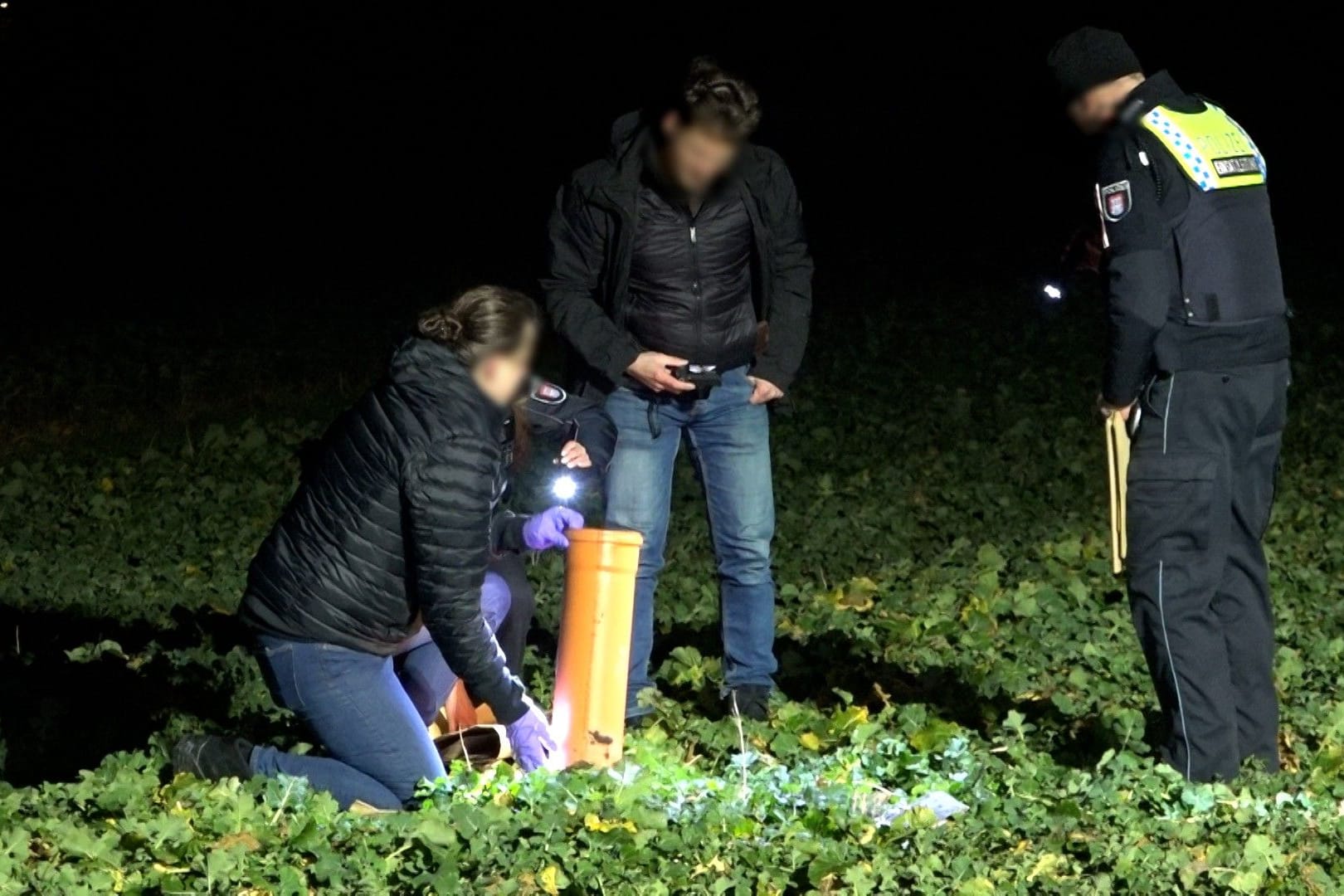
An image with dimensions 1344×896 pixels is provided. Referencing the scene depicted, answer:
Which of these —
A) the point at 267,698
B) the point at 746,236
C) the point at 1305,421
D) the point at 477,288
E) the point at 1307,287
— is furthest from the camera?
the point at 1307,287

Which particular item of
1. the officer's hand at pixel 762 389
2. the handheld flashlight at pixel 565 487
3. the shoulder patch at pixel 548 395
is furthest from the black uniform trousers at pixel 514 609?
the officer's hand at pixel 762 389

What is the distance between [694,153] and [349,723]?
1911 mm

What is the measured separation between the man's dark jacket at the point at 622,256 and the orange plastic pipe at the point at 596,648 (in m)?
0.74

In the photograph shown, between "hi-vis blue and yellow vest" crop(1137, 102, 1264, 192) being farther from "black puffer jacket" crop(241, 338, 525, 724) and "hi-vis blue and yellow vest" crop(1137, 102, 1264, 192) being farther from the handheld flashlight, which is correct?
the handheld flashlight

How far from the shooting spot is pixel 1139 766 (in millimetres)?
5309

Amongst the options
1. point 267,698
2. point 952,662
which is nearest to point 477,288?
point 267,698

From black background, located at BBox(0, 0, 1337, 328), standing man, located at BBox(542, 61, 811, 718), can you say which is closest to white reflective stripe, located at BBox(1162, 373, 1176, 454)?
standing man, located at BBox(542, 61, 811, 718)

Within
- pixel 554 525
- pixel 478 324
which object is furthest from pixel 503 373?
pixel 554 525

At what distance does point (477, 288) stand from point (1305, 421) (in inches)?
325

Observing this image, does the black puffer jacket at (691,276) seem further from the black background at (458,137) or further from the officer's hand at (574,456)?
the black background at (458,137)

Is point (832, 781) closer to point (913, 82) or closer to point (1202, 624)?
point (1202, 624)

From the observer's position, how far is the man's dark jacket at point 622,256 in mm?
5961

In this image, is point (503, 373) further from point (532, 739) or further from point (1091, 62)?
point (1091, 62)

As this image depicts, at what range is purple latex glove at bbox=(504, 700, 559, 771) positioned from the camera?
5352mm
